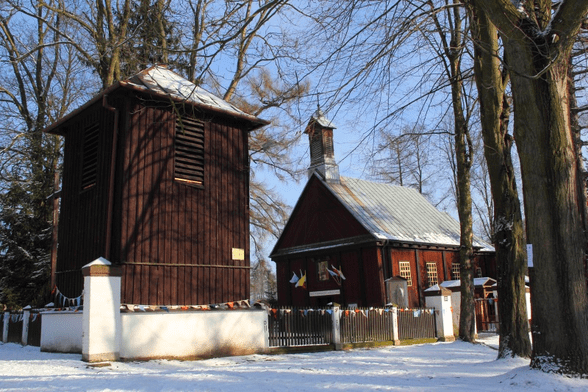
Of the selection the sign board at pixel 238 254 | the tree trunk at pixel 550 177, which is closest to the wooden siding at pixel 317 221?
the sign board at pixel 238 254

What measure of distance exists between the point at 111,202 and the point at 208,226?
270 centimetres

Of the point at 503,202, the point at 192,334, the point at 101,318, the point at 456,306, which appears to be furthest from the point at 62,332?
the point at 456,306

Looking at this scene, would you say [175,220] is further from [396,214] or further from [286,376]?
[396,214]

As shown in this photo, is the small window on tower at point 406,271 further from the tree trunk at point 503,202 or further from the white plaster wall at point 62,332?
the white plaster wall at point 62,332

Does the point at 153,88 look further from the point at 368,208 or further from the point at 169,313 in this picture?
the point at 368,208

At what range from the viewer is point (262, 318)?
44.9 feet

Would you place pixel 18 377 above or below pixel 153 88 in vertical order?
below

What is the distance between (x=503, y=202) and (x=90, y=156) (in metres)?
10.9

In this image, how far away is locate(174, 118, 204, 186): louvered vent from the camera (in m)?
13.8

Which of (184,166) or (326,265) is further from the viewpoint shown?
(326,265)

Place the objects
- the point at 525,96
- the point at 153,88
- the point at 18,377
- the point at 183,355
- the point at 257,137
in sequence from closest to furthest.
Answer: the point at 525,96 < the point at 18,377 < the point at 183,355 < the point at 153,88 < the point at 257,137

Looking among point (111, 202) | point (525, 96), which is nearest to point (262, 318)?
point (111, 202)

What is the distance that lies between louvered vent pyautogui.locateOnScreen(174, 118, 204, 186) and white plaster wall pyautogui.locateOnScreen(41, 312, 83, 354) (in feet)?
14.4

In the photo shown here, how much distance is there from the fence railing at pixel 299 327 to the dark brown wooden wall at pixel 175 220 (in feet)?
3.92
